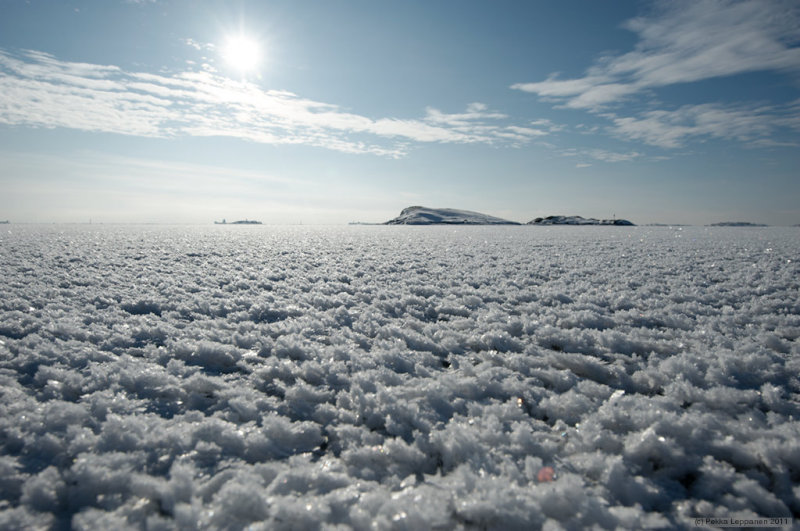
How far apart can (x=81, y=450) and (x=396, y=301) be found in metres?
4.61

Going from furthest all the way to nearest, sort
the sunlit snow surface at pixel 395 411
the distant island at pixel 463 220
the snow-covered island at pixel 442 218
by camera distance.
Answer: the snow-covered island at pixel 442 218
the distant island at pixel 463 220
the sunlit snow surface at pixel 395 411

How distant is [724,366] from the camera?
366 cm

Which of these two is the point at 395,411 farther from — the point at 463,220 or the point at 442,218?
the point at 442,218

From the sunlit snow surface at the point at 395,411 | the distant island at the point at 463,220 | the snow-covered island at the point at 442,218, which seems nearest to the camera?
the sunlit snow surface at the point at 395,411

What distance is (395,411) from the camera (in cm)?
304

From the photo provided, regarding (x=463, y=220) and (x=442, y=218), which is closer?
(x=463, y=220)

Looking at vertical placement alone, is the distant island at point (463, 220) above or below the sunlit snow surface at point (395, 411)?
above

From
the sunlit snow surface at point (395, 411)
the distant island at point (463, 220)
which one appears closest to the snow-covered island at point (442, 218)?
the distant island at point (463, 220)

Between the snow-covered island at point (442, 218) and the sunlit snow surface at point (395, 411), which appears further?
the snow-covered island at point (442, 218)

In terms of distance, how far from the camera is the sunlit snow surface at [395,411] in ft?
6.88

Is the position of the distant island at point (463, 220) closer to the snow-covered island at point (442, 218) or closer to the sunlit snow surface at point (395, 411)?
the snow-covered island at point (442, 218)

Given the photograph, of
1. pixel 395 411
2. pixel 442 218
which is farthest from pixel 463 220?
pixel 395 411

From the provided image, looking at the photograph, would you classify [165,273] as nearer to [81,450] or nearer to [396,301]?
[396,301]

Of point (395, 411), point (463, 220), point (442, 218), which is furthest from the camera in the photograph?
point (442, 218)
